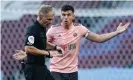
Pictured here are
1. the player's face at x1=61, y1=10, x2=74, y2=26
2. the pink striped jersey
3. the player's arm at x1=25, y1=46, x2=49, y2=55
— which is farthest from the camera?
the pink striped jersey

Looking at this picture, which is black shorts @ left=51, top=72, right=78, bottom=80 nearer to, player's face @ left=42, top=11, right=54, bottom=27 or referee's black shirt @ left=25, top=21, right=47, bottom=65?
referee's black shirt @ left=25, top=21, right=47, bottom=65

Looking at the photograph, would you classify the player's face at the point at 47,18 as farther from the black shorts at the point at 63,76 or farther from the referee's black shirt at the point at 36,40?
the black shorts at the point at 63,76

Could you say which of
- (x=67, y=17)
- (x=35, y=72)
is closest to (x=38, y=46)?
(x=35, y=72)

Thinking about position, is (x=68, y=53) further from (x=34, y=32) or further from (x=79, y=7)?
(x=79, y=7)

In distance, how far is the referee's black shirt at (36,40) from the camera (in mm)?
5469

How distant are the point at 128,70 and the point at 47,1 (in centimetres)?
180

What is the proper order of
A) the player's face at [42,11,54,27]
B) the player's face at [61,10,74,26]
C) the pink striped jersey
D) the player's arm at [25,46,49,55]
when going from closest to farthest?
1. the player's arm at [25,46,49,55]
2. the player's face at [42,11,54,27]
3. the player's face at [61,10,74,26]
4. the pink striped jersey

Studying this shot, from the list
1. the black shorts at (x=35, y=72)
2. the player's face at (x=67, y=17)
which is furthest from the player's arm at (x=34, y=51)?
the player's face at (x=67, y=17)

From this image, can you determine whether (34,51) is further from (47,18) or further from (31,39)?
(47,18)

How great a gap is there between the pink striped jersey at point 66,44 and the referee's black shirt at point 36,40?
69 centimetres

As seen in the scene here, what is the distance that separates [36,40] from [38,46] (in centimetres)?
8

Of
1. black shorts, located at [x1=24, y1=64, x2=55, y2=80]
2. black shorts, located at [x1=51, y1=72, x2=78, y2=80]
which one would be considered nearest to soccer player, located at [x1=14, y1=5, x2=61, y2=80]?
black shorts, located at [x1=24, y1=64, x2=55, y2=80]

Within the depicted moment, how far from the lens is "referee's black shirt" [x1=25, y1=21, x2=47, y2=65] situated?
17.9 ft

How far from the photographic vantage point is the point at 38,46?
559 cm
